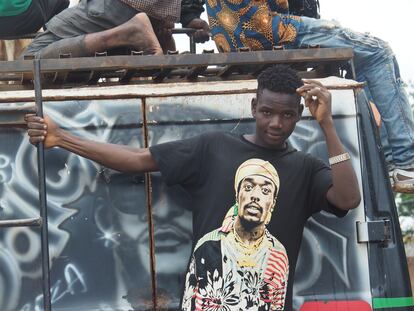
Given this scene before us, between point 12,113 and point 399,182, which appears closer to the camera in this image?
point 12,113

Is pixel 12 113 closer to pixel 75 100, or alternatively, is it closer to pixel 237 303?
pixel 75 100

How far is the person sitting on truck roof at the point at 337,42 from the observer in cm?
445

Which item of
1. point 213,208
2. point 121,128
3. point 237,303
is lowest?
point 237,303

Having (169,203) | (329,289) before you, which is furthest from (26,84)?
(329,289)

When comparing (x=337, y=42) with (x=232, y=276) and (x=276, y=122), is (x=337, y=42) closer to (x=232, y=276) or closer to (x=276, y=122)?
(x=276, y=122)

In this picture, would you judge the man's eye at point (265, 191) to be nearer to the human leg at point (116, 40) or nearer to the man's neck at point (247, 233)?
the man's neck at point (247, 233)

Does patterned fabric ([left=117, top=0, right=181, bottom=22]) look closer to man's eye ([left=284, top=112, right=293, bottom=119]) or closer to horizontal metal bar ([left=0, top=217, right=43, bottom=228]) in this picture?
man's eye ([left=284, top=112, right=293, bottom=119])

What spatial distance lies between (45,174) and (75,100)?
314 mm

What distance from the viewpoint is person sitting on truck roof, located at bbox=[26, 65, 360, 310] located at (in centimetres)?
361

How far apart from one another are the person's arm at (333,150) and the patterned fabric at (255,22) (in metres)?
1.10

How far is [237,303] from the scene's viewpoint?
3.52m

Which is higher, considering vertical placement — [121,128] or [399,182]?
[121,128]

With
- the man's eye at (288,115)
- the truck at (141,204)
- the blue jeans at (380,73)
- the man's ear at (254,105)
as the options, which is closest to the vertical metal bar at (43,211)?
the truck at (141,204)

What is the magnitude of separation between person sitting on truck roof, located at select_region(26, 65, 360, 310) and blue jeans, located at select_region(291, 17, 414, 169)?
80 centimetres
